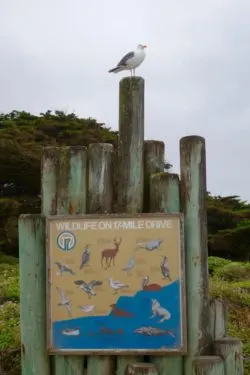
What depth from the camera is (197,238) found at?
5457 mm

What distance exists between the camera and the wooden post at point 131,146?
566 centimetres

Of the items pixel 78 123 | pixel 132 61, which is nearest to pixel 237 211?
pixel 78 123

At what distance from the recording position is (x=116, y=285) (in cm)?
540

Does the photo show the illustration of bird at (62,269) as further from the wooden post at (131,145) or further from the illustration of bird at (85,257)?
the wooden post at (131,145)

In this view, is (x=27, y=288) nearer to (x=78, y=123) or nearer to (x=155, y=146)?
(x=155, y=146)

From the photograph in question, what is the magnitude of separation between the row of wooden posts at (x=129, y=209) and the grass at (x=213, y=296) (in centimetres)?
165

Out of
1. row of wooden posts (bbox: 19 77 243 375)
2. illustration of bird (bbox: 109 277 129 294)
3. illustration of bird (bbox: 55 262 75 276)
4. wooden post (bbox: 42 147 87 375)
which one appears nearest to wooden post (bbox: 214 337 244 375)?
row of wooden posts (bbox: 19 77 243 375)

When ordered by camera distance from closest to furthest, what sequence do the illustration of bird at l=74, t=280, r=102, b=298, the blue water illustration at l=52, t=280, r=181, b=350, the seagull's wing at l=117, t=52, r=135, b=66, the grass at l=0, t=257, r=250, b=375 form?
the blue water illustration at l=52, t=280, r=181, b=350 → the illustration of bird at l=74, t=280, r=102, b=298 → the seagull's wing at l=117, t=52, r=135, b=66 → the grass at l=0, t=257, r=250, b=375

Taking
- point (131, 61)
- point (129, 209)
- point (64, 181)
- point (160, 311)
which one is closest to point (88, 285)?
point (160, 311)

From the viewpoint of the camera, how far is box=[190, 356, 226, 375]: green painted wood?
5168 millimetres

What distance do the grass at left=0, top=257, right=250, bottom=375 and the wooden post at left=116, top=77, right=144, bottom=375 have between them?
2602mm

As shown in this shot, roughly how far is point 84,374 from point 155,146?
7.23ft

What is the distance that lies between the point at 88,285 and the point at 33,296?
53 centimetres

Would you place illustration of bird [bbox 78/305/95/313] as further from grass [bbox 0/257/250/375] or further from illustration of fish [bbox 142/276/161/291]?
grass [bbox 0/257/250/375]
